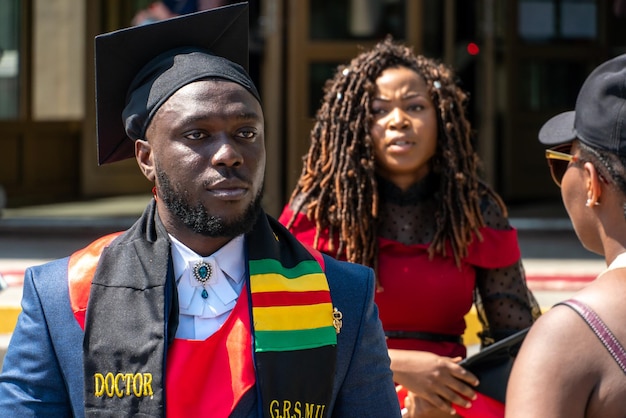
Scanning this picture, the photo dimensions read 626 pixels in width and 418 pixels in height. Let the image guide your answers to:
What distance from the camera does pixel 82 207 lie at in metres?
10.6

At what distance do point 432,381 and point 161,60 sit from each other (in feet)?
Result: 4.98

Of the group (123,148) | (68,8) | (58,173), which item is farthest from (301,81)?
(123,148)

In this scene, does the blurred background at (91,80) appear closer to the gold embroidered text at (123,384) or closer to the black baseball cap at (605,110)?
the black baseball cap at (605,110)

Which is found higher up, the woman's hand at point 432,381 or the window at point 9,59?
the window at point 9,59

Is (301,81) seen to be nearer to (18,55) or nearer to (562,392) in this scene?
(18,55)

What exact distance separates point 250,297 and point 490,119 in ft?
23.9

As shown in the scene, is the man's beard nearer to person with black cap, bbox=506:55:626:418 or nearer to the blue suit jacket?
the blue suit jacket

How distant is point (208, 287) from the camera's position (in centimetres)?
207

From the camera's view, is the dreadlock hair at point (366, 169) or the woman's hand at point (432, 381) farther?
the dreadlock hair at point (366, 169)

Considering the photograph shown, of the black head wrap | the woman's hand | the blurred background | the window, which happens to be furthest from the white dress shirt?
the window

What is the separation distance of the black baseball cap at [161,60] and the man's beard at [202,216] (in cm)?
15

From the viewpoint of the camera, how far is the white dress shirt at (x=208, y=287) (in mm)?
2029

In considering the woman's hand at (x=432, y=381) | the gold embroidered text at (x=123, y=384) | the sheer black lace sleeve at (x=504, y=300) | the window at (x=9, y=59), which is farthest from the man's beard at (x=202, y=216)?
the window at (x=9, y=59)

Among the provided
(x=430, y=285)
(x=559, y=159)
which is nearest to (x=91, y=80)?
(x=430, y=285)
